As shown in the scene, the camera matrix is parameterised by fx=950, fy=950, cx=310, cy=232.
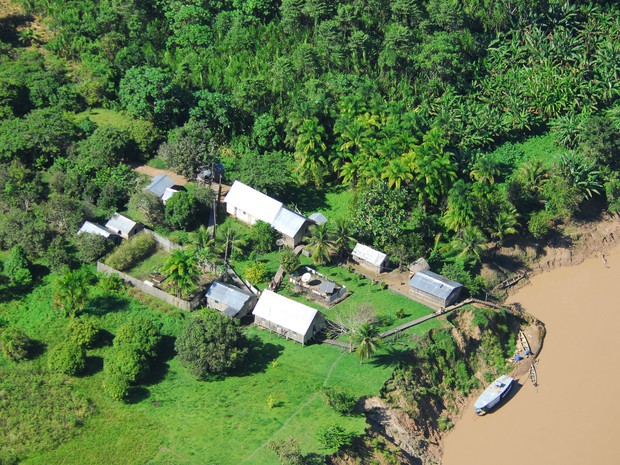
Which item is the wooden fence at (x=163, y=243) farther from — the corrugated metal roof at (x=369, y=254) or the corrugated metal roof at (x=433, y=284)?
the corrugated metal roof at (x=433, y=284)

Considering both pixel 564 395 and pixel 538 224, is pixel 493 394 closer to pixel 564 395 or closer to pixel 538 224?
pixel 564 395

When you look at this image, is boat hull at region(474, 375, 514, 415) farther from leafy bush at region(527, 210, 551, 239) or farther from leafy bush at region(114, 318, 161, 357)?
leafy bush at region(114, 318, 161, 357)

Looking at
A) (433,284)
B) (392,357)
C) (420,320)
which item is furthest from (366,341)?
(433,284)

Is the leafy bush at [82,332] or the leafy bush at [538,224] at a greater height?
the leafy bush at [538,224]

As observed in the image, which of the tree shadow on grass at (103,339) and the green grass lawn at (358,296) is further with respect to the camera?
the green grass lawn at (358,296)

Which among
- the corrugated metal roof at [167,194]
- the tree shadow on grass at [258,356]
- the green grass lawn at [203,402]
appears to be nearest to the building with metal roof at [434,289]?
the green grass lawn at [203,402]
